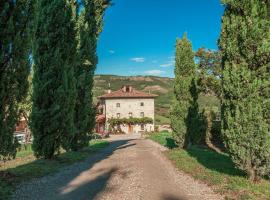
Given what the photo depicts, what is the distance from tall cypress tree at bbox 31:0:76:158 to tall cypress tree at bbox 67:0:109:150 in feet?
14.6

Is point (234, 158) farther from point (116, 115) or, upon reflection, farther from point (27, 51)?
point (116, 115)

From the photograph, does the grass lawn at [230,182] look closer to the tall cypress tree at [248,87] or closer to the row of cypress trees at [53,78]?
the tall cypress tree at [248,87]

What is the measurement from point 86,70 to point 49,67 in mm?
7578

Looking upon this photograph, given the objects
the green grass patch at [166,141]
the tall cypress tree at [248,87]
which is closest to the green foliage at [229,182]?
the tall cypress tree at [248,87]

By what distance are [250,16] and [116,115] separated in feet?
190

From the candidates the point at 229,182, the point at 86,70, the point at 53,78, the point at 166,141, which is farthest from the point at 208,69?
the point at 229,182

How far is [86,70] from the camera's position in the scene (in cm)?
2305

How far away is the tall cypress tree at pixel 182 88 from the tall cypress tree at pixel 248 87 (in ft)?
43.0

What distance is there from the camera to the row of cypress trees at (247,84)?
10039 mm

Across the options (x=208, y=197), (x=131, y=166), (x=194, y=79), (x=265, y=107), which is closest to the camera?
(x=208, y=197)

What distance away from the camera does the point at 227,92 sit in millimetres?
10906

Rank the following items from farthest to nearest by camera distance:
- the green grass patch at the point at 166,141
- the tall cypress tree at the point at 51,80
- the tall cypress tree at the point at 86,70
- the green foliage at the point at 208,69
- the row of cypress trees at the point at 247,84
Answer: the green foliage at the point at 208,69, the green grass patch at the point at 166,141, the tall cypress tree at the point at 86,70, the tall cypress tree at the point at 51,80, the row of cypress trees at the point at 247,84

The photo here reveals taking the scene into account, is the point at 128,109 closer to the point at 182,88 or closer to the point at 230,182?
the point at 182,88

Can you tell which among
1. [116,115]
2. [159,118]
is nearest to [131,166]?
[116,115]
